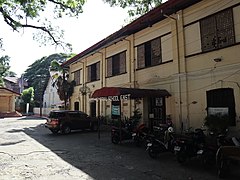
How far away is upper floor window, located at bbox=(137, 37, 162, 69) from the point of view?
13828 mm

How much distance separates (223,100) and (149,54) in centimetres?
568

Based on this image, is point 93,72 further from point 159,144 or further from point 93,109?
point 159,144

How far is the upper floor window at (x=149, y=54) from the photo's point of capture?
13828mm

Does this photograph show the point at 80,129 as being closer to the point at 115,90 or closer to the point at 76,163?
the point at 115,90

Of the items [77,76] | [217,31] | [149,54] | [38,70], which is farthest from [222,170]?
[38,70]

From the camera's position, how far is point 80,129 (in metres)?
17.1

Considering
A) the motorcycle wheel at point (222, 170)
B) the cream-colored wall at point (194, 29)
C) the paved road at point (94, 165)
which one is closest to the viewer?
the motorcycle wheel at point (222, 170)

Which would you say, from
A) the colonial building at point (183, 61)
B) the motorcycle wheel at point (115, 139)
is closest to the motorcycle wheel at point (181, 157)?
the colonial building at point (183, 61)

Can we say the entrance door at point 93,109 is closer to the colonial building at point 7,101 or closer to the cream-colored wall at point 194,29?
the cream-colored wall at point 194,29

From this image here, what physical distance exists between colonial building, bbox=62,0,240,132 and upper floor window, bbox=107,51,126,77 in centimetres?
7

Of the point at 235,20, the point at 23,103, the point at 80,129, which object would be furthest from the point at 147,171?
the point at 23,103

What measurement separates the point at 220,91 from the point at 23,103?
44.2 m

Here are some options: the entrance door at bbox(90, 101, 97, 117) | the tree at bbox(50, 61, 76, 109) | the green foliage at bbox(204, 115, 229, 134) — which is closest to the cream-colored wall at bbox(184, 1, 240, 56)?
the green foliage at bbox(204, 115, 229, 134)

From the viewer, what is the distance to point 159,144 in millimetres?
8766
